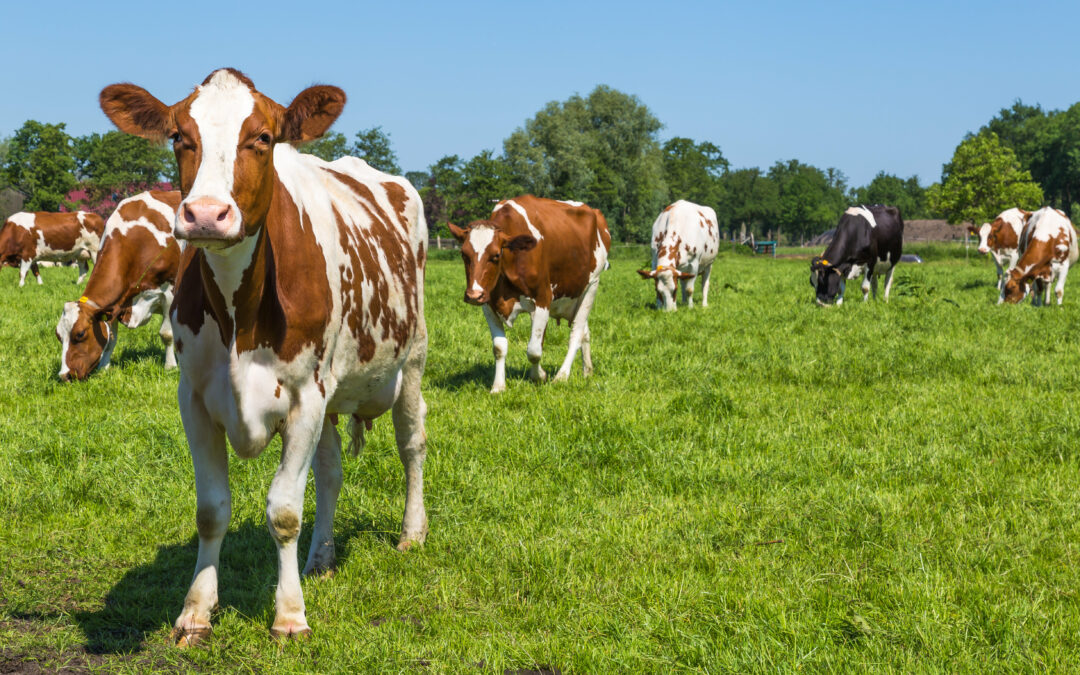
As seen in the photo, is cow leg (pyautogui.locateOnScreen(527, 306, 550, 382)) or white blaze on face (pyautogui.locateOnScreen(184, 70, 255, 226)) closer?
white blaze on face (pyautogui.locateOnScreen(184, 70, 255, 226))

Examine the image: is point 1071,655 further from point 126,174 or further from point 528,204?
point 126,174

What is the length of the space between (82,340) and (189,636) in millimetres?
6429

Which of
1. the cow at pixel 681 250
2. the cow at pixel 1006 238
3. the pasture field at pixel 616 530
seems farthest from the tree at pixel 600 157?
the pasture field at pixel 616 530

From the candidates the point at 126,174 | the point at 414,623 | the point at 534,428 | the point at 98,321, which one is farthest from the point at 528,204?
the point at 126,174

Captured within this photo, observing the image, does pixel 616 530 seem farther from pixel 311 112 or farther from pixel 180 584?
pixel 311 112

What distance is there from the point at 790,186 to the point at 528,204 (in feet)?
424

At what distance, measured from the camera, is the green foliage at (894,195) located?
136750 millimetres

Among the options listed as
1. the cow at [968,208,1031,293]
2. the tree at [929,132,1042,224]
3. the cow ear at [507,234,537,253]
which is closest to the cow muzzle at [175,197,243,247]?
the cow ear at [507,234,537,253]

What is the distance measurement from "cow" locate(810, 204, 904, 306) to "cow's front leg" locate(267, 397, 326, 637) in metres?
14.4

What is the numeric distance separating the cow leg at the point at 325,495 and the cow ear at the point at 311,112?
5.16ft

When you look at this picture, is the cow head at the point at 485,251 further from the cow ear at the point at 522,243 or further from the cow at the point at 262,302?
the cow at the point at 262,302

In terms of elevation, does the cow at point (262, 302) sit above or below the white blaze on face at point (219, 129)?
below

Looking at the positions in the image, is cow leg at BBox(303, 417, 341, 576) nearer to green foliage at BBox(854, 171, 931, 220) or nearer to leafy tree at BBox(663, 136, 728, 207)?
leafy tree at BBox(663, 136, 728, 207)

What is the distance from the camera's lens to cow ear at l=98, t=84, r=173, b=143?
332 cm
